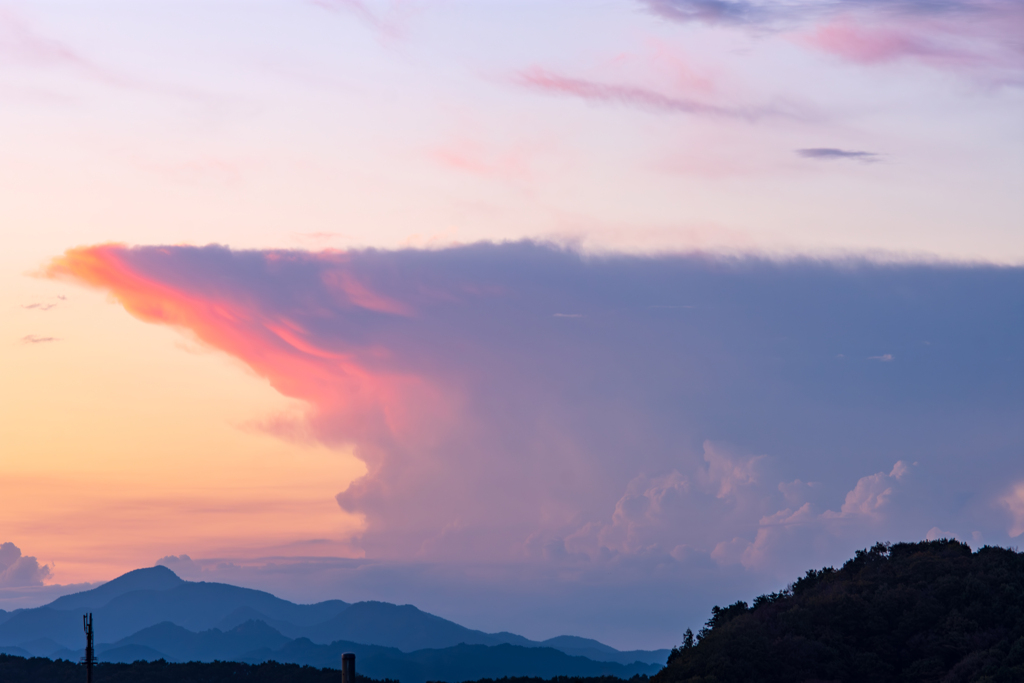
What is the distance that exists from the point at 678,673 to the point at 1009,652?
1881 cm

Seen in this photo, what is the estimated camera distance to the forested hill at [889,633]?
61062 millimetres

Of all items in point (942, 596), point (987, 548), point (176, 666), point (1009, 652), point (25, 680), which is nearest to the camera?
point (1009, 652)

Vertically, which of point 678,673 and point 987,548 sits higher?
point 987,548

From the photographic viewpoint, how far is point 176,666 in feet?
385

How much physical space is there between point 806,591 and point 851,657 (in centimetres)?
1429

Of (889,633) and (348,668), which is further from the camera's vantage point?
(889,633)

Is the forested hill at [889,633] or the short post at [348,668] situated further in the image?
the forested hill at [889,633]

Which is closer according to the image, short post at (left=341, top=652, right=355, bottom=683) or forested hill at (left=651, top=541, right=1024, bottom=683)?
short post at (left=341, top=652, right=355, bottom=683)

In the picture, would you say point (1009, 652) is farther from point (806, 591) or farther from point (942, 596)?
point (806, 591)

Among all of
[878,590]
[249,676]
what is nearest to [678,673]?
[878,590]

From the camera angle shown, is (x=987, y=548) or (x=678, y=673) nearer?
(x=678, y=673)

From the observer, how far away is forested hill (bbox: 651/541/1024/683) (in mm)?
61062

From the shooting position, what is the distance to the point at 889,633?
6544cm

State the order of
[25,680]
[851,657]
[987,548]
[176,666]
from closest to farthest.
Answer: [851,657], [987,548], [25,680], [176,666]
